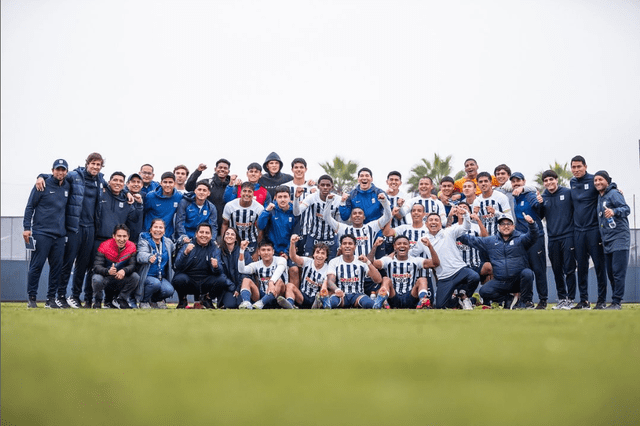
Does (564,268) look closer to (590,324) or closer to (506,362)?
(590,324)

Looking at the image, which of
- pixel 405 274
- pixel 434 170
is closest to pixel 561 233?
pixel 405 274

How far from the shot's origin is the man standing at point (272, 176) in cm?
1018

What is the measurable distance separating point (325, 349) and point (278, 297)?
18.8 ft

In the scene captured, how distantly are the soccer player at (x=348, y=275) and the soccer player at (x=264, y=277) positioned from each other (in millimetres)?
626

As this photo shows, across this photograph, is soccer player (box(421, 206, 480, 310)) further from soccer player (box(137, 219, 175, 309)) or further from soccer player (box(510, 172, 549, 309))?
soccer player (box(137, 219, 175, 309))

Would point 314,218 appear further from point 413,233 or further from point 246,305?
point 246,305

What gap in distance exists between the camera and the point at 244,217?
32.0ft

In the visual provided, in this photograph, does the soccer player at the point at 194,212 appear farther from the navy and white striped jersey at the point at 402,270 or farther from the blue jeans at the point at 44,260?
the navy and white striped jersey at the point at 402,270

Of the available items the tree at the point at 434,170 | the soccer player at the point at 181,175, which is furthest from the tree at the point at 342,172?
the soccer player at the point at 181,175

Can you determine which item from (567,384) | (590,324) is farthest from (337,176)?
(567,384)

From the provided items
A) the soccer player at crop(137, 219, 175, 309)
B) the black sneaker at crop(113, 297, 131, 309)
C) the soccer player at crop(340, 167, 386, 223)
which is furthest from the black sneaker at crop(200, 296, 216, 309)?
the soccer player at crop(340, 167, 386, 223)

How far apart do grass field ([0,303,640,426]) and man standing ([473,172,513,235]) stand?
6.06m

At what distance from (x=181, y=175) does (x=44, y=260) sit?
2.46m

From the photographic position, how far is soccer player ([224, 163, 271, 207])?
33.1 feet
